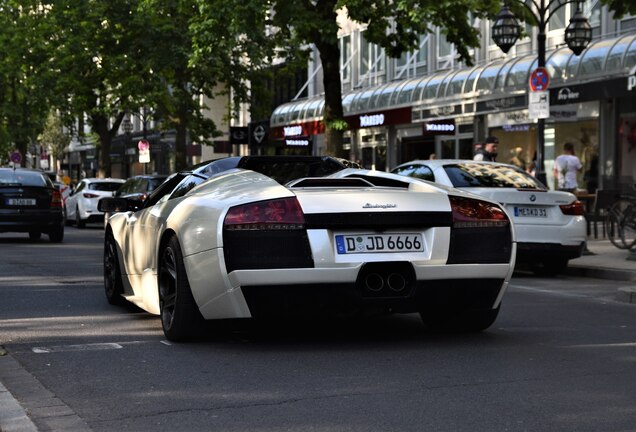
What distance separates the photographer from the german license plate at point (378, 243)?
6.93 metres

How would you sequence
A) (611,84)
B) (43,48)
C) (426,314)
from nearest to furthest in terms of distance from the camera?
(426,314) → (611,84) → (43,48)

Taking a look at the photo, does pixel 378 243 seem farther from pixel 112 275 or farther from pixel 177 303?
pixel 112 275

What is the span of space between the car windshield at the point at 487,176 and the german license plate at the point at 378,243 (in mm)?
7256

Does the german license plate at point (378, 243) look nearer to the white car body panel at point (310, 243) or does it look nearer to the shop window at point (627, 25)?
the white car body panel at point (310, 243)

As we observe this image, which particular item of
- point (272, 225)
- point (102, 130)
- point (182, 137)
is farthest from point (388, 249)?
point (102, 130)

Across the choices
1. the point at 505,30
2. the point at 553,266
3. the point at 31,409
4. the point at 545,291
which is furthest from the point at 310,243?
the point at 505,30

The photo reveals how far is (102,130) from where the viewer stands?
49.8 metres

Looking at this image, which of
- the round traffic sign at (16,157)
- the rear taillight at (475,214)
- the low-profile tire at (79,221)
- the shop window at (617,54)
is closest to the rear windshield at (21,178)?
the low-profile tire at (79,221)

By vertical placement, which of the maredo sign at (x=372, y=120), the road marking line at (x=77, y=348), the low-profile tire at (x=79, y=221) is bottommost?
the low-profile tire at (x=79, y=221)

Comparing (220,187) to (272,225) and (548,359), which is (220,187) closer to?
(272,225)

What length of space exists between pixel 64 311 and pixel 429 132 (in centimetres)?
2466

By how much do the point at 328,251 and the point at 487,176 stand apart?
7879 millimetres

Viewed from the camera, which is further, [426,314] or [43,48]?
[43,48]

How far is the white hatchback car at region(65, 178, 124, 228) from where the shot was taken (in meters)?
33.0
